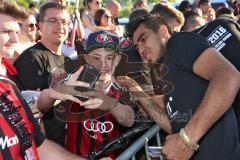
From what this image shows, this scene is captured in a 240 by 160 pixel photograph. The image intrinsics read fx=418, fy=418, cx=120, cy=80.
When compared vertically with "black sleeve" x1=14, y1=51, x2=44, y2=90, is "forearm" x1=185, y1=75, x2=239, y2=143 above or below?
above

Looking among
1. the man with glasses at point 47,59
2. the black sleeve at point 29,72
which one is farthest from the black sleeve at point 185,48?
the black sleeve at point 29,72

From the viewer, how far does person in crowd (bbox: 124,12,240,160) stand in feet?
7.24

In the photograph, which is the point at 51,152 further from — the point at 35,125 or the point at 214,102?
the point at 214,102

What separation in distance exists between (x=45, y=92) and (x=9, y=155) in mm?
851

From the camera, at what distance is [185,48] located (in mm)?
2346

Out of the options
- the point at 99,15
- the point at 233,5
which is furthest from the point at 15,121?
the point at 233,5

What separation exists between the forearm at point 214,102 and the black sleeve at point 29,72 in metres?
1.53

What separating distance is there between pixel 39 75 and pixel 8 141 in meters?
1.51

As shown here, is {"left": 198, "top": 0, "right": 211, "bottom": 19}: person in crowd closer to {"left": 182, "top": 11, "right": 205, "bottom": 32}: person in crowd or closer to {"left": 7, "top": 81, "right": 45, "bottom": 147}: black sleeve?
{"left": 182, "top": 11, "right": 205, "bottom": 32}: person in crowd

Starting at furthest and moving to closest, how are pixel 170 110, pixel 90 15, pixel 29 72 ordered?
pixel 90 15, pixel 29 72, pixel 170 110

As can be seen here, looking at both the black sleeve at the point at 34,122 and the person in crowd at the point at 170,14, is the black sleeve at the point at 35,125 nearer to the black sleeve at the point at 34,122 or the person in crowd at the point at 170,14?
the black sleeve at the point at 34,122

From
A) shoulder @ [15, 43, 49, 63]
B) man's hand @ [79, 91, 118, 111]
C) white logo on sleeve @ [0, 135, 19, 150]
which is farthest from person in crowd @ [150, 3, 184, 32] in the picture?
white logo on sleeve @ [0, 135, 19, 150]

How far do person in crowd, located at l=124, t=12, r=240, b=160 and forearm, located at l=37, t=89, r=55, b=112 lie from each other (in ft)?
1.62

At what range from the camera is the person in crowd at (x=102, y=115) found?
8.86ft
